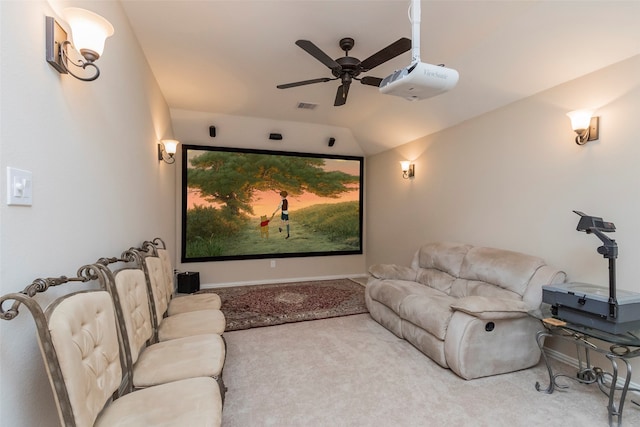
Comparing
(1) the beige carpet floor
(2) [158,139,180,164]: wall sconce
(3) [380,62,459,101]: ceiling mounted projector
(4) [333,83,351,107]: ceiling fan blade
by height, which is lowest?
(1) the beige carpet floor

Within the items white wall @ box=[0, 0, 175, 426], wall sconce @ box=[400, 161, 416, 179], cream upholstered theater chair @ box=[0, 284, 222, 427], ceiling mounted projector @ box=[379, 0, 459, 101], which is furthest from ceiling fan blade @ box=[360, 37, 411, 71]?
wall sconce @ box=[400, 161, 416, 179]

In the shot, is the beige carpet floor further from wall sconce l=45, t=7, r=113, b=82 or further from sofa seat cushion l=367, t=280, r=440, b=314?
wall sconce l=45, t=7, r=113, b=82

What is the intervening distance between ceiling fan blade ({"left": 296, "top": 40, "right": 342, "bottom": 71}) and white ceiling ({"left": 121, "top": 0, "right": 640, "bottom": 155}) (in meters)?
0.34

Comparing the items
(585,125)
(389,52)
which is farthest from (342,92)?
(585,125)

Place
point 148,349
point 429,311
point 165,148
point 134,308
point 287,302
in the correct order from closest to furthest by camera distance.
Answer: point 134,308
point 148,349
point 429,311
point 165,148
point 287,302

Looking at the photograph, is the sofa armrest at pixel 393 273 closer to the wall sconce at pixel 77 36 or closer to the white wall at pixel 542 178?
the white wall at pixel 542 178

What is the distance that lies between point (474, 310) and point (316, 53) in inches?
92.9

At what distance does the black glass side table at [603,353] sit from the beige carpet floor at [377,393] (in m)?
0.08

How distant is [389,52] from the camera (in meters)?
2.36

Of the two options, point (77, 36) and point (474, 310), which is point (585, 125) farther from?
point (77, 36)

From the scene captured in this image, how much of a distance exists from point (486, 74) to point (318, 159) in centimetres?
328

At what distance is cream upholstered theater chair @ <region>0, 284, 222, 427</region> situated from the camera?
0.97 metres

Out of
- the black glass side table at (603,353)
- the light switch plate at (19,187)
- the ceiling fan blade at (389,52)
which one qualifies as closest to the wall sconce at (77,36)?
the light switch plate at (19,187)

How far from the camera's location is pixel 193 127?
4984mm
